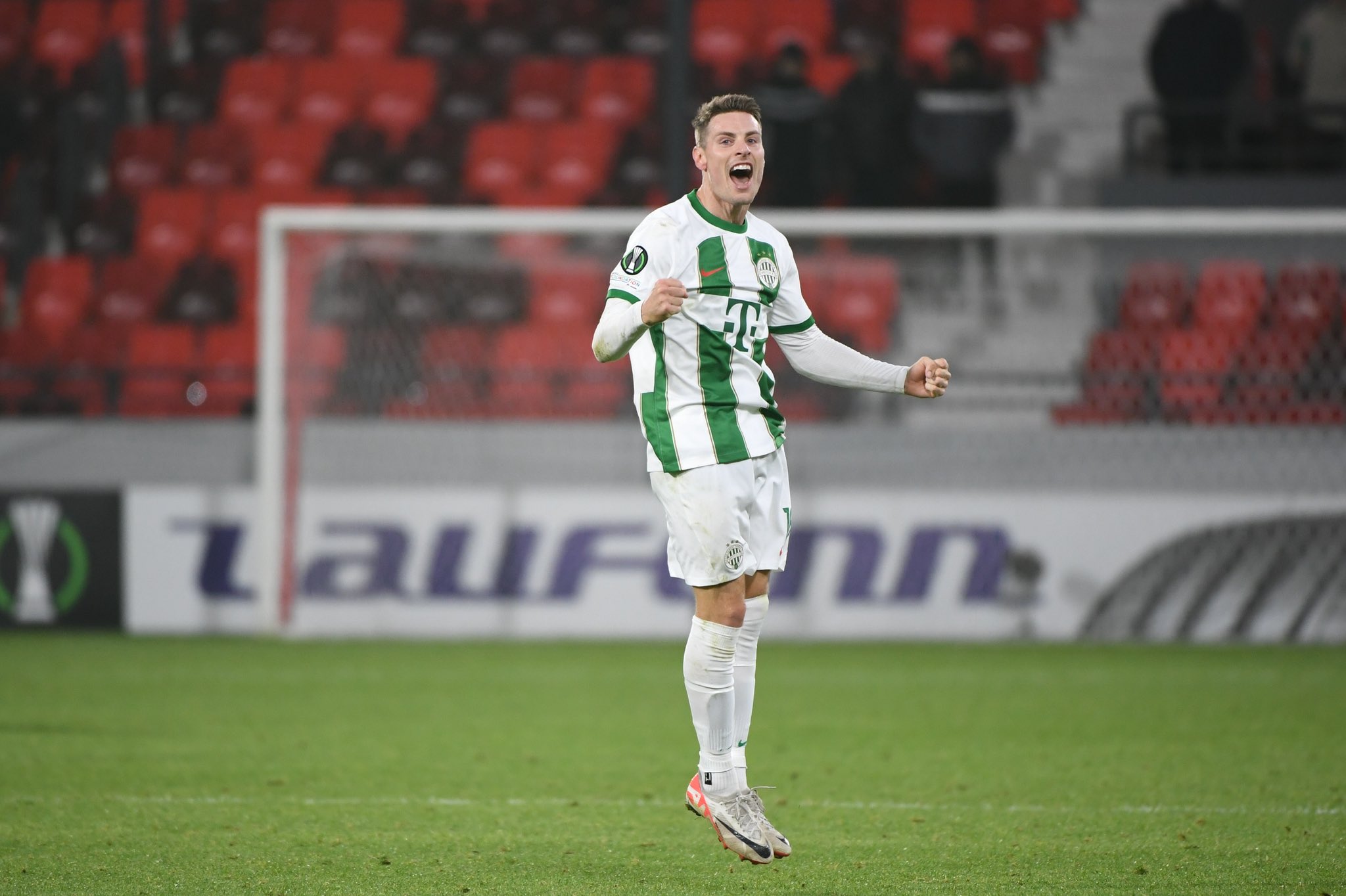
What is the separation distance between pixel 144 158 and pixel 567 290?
5826 mm

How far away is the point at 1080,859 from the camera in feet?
14.9

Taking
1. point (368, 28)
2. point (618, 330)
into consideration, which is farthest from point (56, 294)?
point (618, 330)

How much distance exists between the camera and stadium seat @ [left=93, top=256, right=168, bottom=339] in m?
13.5

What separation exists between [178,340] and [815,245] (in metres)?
5.08

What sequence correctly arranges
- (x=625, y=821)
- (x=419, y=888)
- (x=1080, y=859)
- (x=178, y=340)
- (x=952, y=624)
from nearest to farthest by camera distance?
(x=419, y=888), (x=1080, y=859), (x=625, y=821), (x=952, y=624), (x=178, y=340)

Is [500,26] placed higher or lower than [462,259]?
higher

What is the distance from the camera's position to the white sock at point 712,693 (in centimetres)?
447

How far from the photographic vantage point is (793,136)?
12.4 metres

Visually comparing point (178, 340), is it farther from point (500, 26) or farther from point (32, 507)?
point (500, 26)

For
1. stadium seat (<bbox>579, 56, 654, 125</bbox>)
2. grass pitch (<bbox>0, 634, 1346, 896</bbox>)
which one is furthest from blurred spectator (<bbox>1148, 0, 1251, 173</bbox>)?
grass pitch (<bbox>0, 634, 1346, 896</bbox>)

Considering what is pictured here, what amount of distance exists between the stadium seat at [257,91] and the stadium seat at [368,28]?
649 mm

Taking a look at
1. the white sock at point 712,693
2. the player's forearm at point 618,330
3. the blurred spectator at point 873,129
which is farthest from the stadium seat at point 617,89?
the white sock at point 712,693

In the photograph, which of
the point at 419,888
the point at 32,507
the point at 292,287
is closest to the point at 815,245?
the point at 292,287

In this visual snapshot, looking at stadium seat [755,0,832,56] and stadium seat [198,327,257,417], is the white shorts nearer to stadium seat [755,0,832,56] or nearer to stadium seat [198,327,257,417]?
stadium seat [198,327,257,417]
